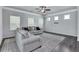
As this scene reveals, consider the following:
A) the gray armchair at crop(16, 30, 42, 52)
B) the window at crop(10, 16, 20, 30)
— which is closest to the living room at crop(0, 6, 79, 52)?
the window at crop(10, 16, 20, 30)

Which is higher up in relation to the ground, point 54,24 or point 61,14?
point 61,14

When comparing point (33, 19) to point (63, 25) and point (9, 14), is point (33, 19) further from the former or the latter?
point (63, 25)

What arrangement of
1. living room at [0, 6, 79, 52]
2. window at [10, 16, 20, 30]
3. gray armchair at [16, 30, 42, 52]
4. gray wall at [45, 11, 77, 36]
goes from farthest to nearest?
gray wall at [45, 11, 77, 36]
window at [10, 16, 20, 30]
living room at [0, 6, 79, 52]
gray armchair at [16, 30, 42, 52]

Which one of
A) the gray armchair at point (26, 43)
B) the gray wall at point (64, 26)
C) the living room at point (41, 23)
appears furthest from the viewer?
the gray wall at point (64, 26)

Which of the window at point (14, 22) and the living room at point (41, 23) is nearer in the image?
the living room at point (41, 23)

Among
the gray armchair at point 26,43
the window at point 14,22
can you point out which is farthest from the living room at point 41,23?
the gray armchair at point 26,43

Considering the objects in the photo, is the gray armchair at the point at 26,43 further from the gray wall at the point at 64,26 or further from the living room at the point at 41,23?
the gray wall at the point at 64,26

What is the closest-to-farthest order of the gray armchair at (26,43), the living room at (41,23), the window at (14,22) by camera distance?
the gray armchair at (26,43), the living room at (41,23), the window at (14,22)

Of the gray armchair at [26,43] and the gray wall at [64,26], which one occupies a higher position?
the gray wall at [64,26]

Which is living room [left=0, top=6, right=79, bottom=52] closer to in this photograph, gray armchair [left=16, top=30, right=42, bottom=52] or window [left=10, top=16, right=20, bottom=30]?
window [left=10, top=16, right=20, bottom=30]
